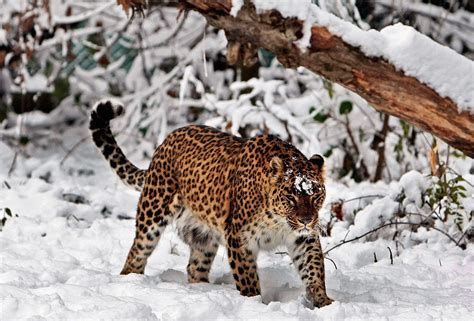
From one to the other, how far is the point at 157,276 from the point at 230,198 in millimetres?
772

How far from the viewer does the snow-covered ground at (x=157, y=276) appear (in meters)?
4.94

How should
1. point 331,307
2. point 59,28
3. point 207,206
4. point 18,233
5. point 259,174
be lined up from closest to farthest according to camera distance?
point 331,307 < point 259,174 < point 207,206 < point 18,233 < point 59,28

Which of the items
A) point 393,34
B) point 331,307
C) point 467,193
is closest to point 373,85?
point 393,34

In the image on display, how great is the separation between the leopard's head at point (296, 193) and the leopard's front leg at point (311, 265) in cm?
20

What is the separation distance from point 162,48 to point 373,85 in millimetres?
6631

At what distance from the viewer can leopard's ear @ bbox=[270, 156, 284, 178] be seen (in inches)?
217

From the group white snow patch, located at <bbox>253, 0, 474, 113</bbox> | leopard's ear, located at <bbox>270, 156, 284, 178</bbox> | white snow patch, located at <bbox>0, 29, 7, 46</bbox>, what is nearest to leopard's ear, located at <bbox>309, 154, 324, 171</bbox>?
leopard's ear, located at <bbox>270, 156, 284, 178</bbox>

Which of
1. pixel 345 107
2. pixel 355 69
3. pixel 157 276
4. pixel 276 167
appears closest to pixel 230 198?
pixel 276 167

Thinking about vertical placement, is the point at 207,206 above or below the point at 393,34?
below

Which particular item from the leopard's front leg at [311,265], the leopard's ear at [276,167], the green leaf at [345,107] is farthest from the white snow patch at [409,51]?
the green leaf at [345,107]

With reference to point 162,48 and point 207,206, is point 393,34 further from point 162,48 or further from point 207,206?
point 162,48

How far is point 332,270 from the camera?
6.37 meters

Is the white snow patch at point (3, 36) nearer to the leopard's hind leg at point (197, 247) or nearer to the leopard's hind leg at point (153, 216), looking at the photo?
the leopard's hind leg at point (153, 216)

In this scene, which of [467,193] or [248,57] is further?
[467,193]
